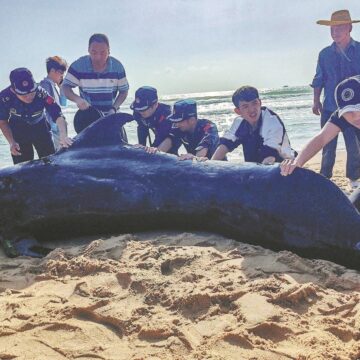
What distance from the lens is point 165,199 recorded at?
5.04m

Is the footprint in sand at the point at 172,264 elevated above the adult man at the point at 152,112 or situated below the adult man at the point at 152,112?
below

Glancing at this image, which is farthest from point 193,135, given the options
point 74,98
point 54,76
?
point 54,76

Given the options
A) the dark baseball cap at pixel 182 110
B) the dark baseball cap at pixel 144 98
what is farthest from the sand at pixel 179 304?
the dark baseball cap at pixel 144 98

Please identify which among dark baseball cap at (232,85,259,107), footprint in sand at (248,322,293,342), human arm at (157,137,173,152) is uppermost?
dark baseball cap at (232,85,259,107)

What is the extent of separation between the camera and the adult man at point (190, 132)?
704cm

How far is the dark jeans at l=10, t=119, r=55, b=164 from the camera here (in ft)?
24.1

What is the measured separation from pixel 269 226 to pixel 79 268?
173 centimetres

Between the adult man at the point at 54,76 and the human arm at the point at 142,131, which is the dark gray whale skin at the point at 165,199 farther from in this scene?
the adult man at the point at 54,76

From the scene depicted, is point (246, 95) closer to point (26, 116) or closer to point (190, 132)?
point (190, 132)

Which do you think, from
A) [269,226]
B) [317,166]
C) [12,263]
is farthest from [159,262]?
[317,166]

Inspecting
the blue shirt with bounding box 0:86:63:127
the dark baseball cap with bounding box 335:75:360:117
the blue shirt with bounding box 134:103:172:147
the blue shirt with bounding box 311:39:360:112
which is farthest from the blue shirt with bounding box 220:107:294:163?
the blue shirt with bounding box 0:86:63:127

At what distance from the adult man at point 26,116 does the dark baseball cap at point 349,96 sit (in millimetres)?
3575

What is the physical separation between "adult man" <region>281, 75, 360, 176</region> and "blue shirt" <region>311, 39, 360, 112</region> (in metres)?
3.21

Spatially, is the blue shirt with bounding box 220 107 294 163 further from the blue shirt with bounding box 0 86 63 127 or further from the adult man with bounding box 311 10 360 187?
the blue shirt with bounding box 0 86 63 127
